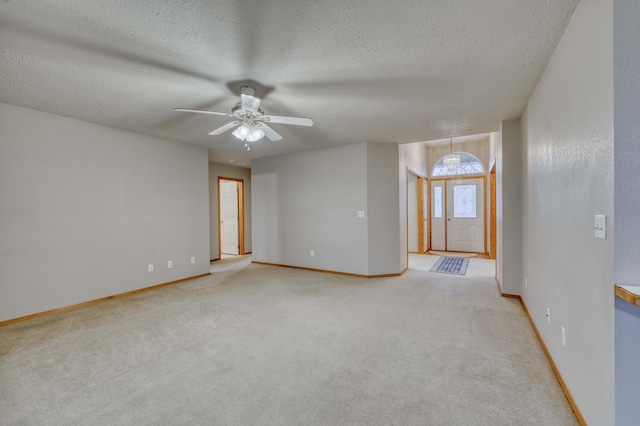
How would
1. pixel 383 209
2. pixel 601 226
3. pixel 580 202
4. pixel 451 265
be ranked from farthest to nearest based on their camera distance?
1. pixel 451 265
2. pixel 383 209
3. pixel 580 202
4. pixel 601 226

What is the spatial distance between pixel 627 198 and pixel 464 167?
685cm

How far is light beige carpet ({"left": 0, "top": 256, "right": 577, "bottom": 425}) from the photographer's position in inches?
65.0

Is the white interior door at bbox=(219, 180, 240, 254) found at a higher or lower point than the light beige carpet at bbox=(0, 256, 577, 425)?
higher

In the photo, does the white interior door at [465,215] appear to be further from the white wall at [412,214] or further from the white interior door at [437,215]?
the white wall at [412,214]

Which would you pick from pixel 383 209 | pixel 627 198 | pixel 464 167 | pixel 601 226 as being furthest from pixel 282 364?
pixel 464 167

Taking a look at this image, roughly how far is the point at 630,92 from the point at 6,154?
5046 mm

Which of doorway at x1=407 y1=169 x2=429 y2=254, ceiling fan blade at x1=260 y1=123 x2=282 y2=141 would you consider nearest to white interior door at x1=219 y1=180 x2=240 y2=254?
doorway at x1=407 y1=169 x2=429 y2=254

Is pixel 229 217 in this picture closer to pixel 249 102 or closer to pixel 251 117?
pixel 251 117

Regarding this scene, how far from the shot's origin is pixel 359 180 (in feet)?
16.1

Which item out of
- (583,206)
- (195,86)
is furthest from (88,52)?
(583,206)

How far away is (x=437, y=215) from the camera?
7.82m

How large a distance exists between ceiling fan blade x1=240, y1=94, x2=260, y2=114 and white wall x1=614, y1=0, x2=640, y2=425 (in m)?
2.31

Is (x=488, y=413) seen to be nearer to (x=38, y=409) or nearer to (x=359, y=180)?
(x=38, y=409)

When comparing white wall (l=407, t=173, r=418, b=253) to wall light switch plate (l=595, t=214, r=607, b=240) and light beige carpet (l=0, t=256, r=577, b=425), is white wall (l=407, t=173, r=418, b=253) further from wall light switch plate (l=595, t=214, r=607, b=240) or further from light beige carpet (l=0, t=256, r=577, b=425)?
wall light switch plate (l=595, t=214, r=607, b=240)
